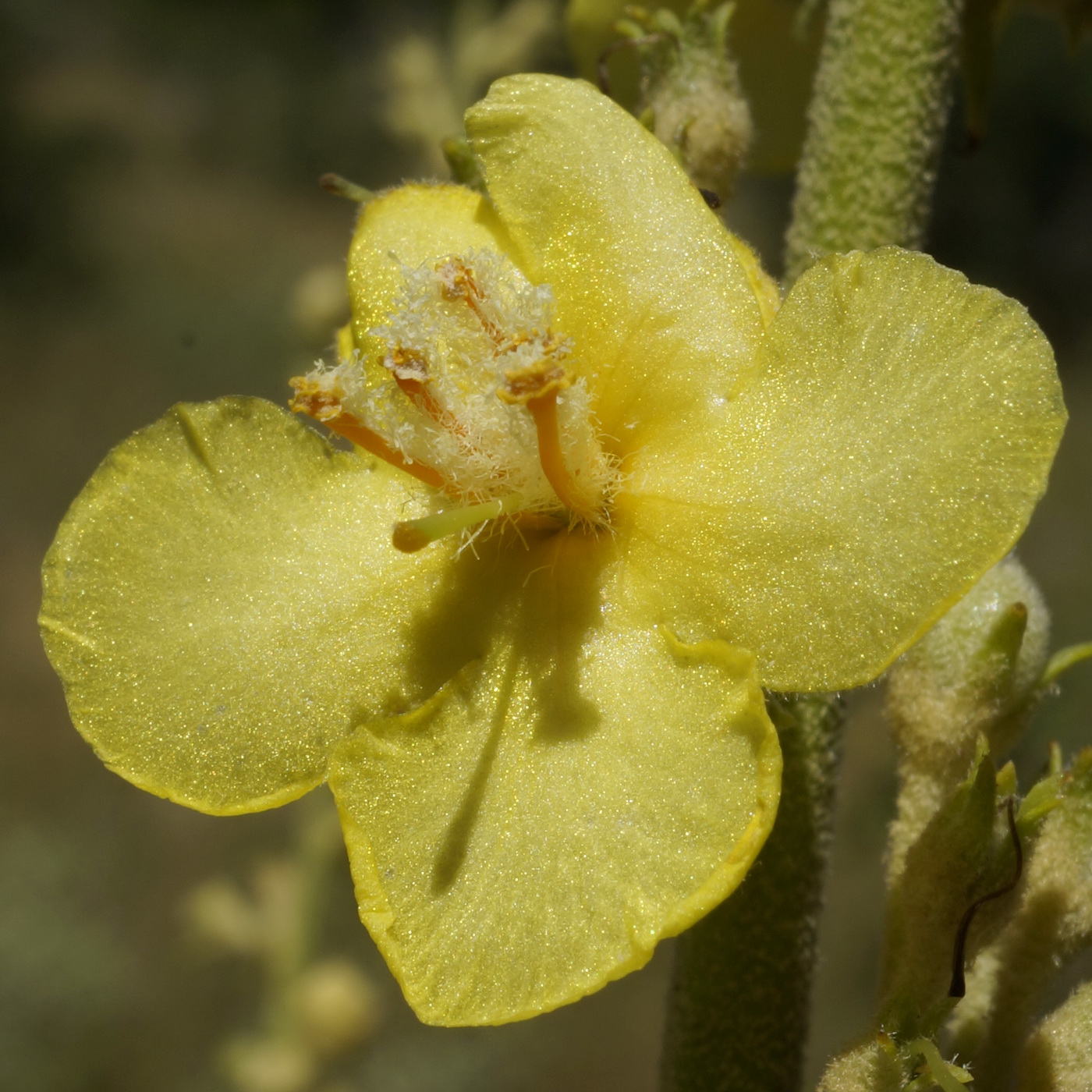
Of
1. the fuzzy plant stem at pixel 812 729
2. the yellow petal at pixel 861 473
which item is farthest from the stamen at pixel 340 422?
the fuzzy plant stem at pixel 812 729

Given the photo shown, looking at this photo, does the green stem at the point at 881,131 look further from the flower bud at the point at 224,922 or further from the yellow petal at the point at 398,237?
the flower bud at the point at 224,922

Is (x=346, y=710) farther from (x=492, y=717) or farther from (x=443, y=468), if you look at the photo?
(x=443, y=468)

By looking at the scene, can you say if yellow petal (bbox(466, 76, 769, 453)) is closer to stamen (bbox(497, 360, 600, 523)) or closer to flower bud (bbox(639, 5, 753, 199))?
stamen (bbox(497, 360, 600, 523))

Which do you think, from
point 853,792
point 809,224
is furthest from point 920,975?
point 853,792

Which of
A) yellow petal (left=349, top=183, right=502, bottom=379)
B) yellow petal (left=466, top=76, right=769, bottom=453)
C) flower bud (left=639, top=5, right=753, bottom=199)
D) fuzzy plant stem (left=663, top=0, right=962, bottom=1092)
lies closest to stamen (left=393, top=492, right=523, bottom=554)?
yellow petal (left=466, top=76, right=769, bottom=453)

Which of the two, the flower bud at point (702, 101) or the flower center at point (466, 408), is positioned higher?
the flower bud at point (702, 101)
